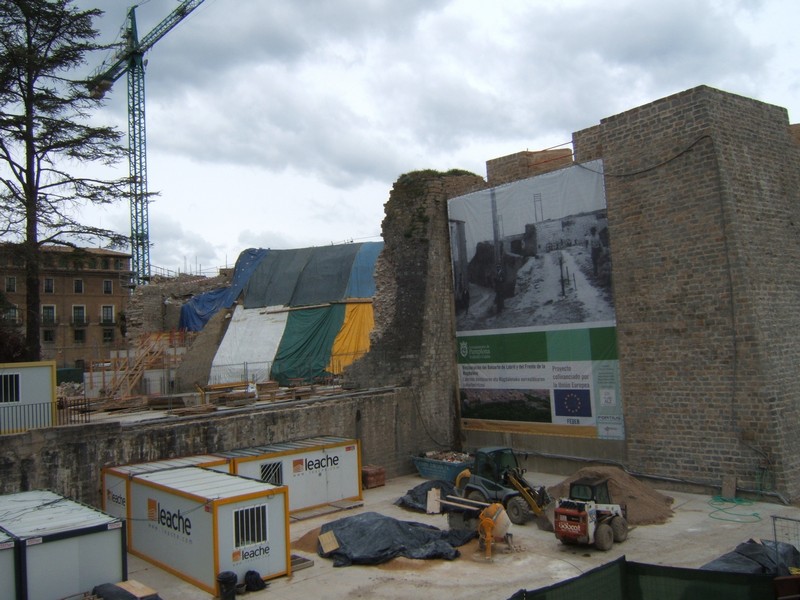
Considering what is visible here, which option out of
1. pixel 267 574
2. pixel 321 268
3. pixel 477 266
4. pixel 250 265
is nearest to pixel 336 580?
pixel 267 574

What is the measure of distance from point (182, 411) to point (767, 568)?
14.0 m

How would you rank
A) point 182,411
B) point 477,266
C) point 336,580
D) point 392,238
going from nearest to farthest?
point 336,580, point 182,411, point 477,266, point 392,238

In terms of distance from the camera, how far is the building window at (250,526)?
1080 centimetres

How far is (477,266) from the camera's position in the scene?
20.4 meters

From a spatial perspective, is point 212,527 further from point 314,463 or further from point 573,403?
point 573,403

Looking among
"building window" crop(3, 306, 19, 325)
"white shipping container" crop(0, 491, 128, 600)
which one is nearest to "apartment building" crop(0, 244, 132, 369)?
"building window" crop(3, 306, 19, 325)

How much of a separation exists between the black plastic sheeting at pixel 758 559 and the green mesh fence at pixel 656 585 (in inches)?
66.2

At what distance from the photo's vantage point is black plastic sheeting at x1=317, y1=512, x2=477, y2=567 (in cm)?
1173

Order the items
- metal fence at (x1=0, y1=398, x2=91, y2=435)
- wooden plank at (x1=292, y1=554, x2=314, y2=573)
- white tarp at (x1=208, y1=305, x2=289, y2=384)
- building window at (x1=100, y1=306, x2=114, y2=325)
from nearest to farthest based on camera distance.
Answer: wooden plank at (x1=292, y1=554, x2=314, y2=573)
metal fence at (x1=0, y1=398, x2=91, y2=435)
white tarp at (x1=208, y1=305, x2=289, y2=384)
building window at (x1=100, y1=306, x2=114, y2=325)

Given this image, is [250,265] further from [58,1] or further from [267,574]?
[267,574]

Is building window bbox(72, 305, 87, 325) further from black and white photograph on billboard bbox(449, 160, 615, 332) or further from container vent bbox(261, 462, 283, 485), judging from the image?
container vent bbox(261, 462, 283, 485)

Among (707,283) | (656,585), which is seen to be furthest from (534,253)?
(656,585)

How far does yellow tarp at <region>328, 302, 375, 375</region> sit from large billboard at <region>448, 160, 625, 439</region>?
949 cm

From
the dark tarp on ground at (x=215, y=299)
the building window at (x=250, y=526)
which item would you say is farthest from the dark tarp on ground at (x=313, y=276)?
the building window at (x=250, y=526)
